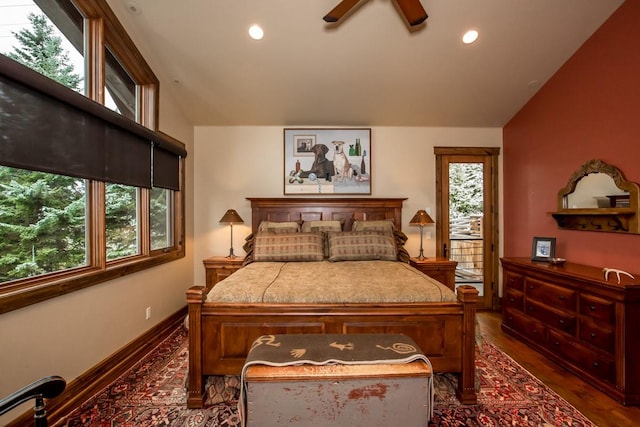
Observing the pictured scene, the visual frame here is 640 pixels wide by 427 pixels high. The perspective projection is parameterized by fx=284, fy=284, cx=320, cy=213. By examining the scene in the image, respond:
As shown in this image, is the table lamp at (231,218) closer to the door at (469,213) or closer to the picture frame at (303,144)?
the picture frame at (303,144)

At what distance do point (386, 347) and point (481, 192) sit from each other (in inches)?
129

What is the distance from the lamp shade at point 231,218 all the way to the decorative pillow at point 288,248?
0.51 metres

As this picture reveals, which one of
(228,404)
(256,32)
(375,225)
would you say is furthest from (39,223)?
(375,225)

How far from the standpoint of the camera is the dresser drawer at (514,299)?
2.95 meters

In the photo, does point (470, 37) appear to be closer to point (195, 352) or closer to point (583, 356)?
point (583, 356)

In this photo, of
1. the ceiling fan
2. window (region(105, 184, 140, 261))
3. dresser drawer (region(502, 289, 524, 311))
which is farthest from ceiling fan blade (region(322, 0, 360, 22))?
dresser drawer (region(502, 289, 524, 311))

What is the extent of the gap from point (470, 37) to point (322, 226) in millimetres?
2527

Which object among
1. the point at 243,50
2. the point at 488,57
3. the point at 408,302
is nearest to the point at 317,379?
the point at 408,302

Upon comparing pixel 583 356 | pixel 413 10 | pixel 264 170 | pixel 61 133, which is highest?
pixel 413 10

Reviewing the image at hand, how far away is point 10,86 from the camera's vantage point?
57.1 inches

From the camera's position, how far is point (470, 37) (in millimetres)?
2721

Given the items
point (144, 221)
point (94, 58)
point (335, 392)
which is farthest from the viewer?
point (144, 221)

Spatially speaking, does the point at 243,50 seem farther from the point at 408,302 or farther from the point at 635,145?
the point at 635,145

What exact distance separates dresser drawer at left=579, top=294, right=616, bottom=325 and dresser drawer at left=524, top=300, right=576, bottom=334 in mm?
151
